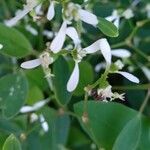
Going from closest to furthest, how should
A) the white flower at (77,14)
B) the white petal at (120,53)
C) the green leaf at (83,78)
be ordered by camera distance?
the white flower at (77,14) → the green leaf at (83,78) → the white petal at (120,53)

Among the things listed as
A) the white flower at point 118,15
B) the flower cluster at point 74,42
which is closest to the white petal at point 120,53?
the white flower at point 118,15

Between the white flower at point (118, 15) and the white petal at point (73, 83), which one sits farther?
the white flower at point (118, 15)

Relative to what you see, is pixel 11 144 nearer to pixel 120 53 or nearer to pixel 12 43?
pixel 12 43

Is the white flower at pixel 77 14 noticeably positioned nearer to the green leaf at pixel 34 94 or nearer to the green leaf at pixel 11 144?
the green leaf at pixel 11 144

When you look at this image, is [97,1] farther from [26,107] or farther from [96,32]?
[26,107]

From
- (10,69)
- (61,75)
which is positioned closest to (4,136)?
(61,75)

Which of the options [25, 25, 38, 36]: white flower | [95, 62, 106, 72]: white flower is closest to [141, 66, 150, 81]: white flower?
[95, 62, 106, 72]: white flower
